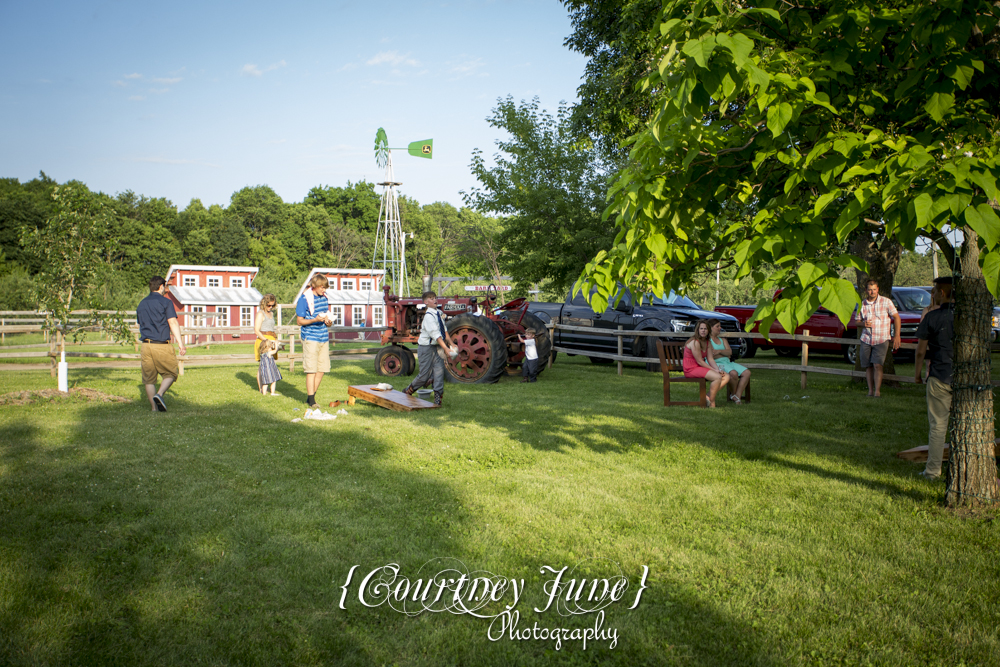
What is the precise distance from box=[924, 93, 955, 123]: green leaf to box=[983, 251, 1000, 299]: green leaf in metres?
1.27

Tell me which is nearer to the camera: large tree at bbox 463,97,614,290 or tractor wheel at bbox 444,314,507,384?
tractor wheel at bbox 444,314,507,384

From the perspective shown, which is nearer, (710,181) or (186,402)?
(710,181)

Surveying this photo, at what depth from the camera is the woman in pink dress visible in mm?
8898

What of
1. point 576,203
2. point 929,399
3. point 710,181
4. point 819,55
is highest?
point 576,203

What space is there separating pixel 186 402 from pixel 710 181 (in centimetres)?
846

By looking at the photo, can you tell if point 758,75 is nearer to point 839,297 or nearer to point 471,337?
point 839,297

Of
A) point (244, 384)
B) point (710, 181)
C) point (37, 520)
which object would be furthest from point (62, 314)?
point (710, 181)

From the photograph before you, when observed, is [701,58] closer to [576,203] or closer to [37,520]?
[37,520]

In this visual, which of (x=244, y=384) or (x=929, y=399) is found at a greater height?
(x=929, y=399)

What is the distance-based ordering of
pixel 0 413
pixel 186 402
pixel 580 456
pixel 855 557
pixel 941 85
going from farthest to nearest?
pixel 186 402 → pixel 0 413 → pixel 580 456 → pixel 855 557 → pixel 941 85

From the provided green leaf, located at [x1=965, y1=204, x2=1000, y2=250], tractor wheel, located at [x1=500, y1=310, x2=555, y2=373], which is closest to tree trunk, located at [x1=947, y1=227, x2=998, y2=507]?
green leaf, located at [x1=965, y1=204, x2=1000, y2=250]

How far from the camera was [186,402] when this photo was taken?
31.1ft

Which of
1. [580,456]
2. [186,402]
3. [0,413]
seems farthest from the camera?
[186,402]

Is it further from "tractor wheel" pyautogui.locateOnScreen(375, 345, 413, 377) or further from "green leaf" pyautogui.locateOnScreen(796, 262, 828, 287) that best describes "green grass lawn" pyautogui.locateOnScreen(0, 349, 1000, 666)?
"tractor wheel" pyautogui.locateOnScreen(375, 345, 413, 377)
